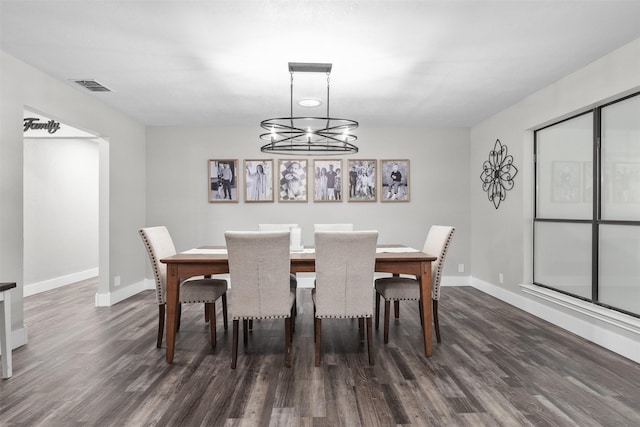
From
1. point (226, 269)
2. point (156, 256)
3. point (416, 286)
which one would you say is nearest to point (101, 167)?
point (156, 256)

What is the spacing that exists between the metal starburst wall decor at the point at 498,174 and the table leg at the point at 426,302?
2.26 metres

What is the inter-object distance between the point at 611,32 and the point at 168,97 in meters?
3.95

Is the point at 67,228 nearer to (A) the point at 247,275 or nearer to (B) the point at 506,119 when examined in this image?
(A) the point at 247,275

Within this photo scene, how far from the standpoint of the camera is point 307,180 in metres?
5.61

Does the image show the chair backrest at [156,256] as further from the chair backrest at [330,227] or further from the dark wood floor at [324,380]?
the chair backrest at [330,227]

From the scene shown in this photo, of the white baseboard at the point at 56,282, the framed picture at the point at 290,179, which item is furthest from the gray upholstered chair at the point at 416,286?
the white baseboard at the point at 56,282

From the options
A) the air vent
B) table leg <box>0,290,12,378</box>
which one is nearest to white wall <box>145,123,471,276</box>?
the air vent

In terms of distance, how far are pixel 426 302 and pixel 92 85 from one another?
3712 millimetres

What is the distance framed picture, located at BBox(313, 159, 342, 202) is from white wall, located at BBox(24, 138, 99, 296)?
12.5ft

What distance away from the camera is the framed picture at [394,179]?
564cm

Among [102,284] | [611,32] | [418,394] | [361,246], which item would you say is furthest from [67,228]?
[611,32]

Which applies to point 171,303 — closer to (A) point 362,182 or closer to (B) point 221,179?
(B) point 221,179

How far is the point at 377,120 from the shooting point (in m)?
5.20

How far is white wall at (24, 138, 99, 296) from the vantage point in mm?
5379
